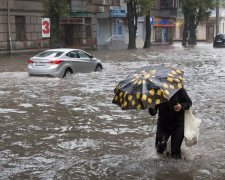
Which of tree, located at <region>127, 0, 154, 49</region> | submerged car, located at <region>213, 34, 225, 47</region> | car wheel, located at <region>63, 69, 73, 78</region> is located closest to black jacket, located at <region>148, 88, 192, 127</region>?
car wheel, located at <region>63, 69, 73, 78</region>

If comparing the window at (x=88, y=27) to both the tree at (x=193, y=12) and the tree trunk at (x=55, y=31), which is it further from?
the tree at (x=193, y=12)

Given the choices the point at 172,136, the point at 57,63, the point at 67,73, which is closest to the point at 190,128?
the point at 172,136

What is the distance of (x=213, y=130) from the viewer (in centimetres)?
923

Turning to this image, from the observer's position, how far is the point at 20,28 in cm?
3575

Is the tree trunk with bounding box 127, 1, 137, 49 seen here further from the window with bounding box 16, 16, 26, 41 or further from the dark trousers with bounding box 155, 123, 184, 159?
the dark trousers with bounding box 155, 123, 184, 159

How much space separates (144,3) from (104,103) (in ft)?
102

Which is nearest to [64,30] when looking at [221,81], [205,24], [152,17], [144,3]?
[144,3]

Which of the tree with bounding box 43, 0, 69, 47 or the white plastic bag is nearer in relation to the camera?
the white plastic bag

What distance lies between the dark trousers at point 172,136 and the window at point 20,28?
29980mm

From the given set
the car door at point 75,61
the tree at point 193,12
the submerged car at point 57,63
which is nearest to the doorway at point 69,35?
the tree at point 193,12

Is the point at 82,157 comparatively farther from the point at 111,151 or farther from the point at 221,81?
the point at 221,81

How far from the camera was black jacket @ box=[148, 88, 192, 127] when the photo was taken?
623 cm

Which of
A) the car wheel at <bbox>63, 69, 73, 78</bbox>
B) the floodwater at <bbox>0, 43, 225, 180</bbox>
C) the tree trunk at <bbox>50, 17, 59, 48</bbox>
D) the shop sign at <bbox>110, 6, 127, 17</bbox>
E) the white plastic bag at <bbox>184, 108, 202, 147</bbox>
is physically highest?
the shop sign at <bbox>110, 6, 127, 17</bbox>

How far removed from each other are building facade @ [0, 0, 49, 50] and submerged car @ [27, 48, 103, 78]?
15.2 metres
